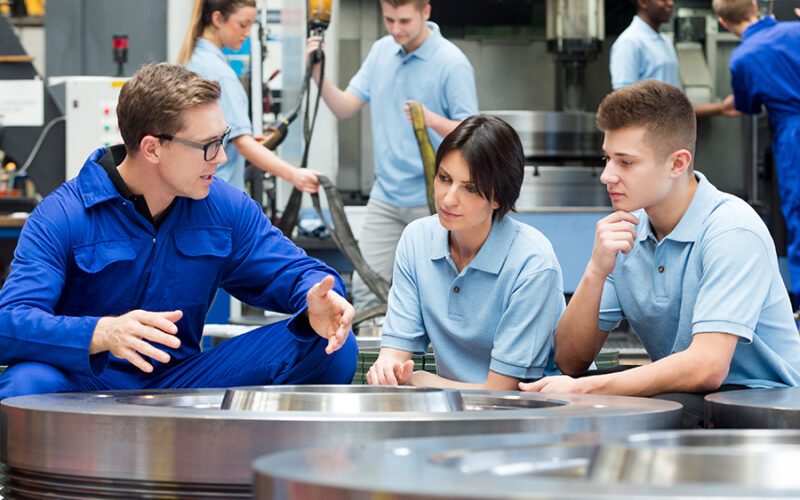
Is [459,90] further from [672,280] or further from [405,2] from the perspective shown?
[672,280]

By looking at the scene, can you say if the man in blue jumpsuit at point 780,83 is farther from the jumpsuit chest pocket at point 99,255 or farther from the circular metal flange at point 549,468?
the circular metal flange at point 549,468

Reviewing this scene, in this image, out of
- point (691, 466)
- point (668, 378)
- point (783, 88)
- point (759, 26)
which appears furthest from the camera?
point (759, 26)

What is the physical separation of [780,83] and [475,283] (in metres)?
3.35

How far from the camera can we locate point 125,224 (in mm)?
2551

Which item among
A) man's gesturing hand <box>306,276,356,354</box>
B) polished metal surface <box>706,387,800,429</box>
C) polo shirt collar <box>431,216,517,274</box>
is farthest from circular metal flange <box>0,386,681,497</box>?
polo shirt collar <box>431,216,517,274</box>

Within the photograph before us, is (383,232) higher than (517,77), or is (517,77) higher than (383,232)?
(517,77)

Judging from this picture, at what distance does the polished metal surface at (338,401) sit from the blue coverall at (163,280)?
0.52 m

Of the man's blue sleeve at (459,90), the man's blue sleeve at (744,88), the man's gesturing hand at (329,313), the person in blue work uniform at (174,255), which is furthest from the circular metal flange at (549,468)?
the man's blue sleeve at (744,88)

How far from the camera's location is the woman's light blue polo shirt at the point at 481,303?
256 cm

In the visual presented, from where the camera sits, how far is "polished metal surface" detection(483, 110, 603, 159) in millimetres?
6301

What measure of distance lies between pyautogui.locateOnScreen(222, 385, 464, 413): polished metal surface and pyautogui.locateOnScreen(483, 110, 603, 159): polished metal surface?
4.45 metres

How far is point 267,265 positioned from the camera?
8.96ft

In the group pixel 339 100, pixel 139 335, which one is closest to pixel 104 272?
pixel 139 335

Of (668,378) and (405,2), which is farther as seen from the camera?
(405,2)
